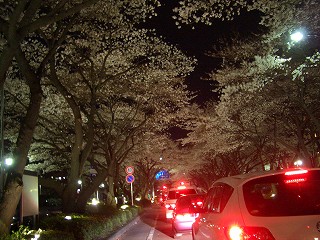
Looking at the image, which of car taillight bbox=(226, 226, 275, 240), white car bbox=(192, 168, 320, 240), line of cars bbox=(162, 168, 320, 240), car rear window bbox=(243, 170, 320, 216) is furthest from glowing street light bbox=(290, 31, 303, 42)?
car taillight bbox=(226, 226, 275, 240)

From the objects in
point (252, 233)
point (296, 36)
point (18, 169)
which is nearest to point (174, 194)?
point (296, 36)

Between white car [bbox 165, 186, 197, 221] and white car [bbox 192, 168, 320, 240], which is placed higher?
white car [bbox 165, 186, 197, 221]

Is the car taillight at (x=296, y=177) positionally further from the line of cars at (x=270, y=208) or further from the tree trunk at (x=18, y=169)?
the tree trunk at (x=18, y=169)

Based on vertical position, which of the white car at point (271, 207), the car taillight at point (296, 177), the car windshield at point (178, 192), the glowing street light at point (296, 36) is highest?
the glowing street light at point (296, 36)

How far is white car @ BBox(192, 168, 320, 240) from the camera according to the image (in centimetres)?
443

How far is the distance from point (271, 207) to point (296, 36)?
8172 millimetres

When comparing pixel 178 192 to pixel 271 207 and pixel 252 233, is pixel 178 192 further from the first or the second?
pixel 252 233

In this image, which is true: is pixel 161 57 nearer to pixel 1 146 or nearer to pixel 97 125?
pixel 97 125

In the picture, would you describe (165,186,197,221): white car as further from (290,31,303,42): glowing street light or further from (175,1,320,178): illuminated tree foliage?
(290,31,303,42): glowing street light

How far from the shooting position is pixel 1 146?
1018 cm

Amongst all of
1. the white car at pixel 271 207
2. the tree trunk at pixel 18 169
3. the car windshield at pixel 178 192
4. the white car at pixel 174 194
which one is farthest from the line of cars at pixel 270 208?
the car windshield at pixel 178 192

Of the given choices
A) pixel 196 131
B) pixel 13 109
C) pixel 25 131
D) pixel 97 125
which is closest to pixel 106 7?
pixel 25 131

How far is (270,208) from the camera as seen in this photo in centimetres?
471

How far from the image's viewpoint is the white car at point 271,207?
14.5 feet
